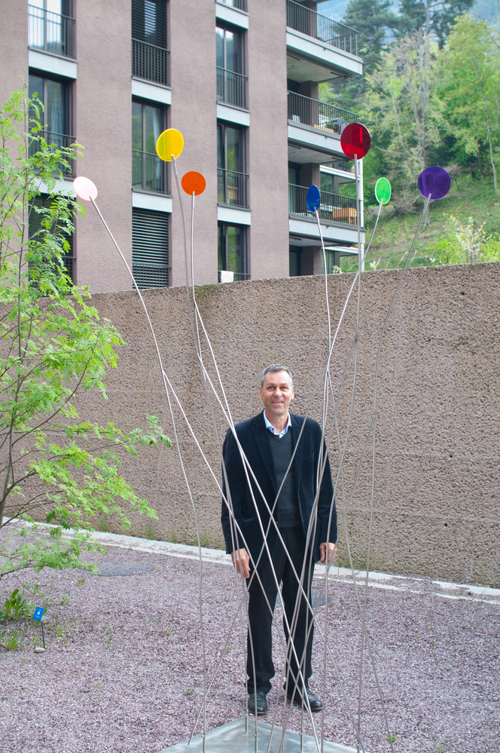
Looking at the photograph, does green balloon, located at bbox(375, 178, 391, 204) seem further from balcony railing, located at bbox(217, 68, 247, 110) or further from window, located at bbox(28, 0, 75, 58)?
balcony railing, located at bbox(217, 68, 247, 110)

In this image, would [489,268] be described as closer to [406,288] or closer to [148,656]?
[406,288]

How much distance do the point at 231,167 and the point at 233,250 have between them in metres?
2.49

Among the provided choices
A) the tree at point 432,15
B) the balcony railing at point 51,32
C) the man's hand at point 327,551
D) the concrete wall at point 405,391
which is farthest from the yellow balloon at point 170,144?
the tree at point 432,15

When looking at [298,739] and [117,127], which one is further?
[117,127]

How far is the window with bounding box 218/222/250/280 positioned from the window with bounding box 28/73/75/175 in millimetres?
5357

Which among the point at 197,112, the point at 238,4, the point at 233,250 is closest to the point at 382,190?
the point at 197,112

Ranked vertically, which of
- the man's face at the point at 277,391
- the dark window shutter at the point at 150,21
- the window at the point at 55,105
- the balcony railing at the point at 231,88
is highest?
the dark window shutter at the point at 150,21

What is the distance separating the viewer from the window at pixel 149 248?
1722cm

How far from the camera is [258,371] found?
5.55m

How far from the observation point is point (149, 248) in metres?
17.4

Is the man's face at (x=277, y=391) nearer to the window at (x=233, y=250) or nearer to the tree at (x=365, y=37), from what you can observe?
the window at (x=233, y=250)

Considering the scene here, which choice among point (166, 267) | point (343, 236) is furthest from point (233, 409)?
point (343, 236)

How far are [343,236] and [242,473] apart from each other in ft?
80.8

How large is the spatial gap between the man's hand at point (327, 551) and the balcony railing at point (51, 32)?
50.5 feet
